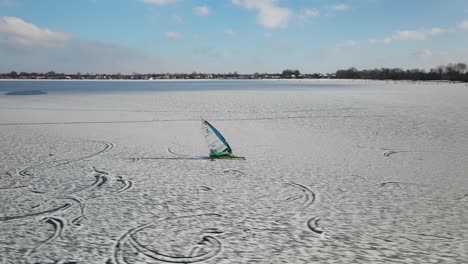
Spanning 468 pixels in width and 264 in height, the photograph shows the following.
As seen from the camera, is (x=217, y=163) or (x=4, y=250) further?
(x=217, y=163)

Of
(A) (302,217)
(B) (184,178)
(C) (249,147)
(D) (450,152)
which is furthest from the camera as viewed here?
(C) (249,147)

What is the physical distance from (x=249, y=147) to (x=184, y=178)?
2.26 m

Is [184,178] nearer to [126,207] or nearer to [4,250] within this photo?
[126,207]

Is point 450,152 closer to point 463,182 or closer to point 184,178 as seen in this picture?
point 463,182

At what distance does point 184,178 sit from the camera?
4484 mm

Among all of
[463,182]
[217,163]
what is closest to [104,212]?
[217,163]

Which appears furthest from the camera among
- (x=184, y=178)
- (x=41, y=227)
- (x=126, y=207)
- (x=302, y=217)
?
(x=184, y=178)

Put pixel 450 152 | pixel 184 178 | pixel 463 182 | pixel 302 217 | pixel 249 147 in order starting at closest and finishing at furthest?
pixel 302 217 → pixel 463 182 → pixel 184 178 → pixel 450 152 → pixel 249 147

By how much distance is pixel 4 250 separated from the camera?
2551 millimetres

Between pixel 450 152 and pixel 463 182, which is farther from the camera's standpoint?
pixel 450 152

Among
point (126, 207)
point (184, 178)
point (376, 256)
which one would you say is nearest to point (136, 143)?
point (184, 178)

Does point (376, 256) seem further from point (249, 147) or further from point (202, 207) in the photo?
point (249, 147)

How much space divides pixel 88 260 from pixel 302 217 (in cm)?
180

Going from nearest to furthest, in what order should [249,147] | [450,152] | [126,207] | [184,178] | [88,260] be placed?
[88,260]
[126,207]
[184,178]
[450,152]
[249,147]
